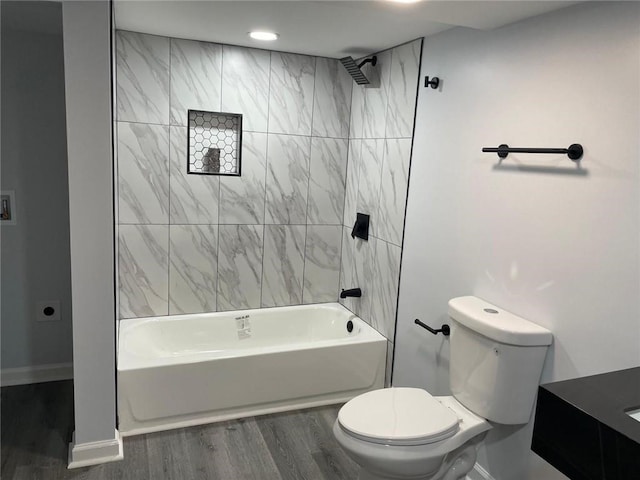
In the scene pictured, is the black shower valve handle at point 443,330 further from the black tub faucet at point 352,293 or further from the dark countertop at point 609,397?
the dark countertop at point 609,397

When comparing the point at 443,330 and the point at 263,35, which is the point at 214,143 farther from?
the point at 443,330

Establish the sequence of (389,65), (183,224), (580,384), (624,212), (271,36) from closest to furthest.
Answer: (580,384)
(624,212)
(271,36)
(389,65)
(183,224)

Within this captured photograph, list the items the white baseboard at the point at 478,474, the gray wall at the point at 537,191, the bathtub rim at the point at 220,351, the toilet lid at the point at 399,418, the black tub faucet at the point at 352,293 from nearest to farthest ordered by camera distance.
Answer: the gray wall at the point at 537,191 → the toilet lid at the point at 399,418 → the white baseboard at the point at 478,474 → the bathtub rim at the point at 220,351 → the black tub faucet at the point at 352,293

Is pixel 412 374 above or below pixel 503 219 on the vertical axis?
below

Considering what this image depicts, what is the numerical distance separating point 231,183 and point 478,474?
2222 mm

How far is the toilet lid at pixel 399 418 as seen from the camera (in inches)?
75.0

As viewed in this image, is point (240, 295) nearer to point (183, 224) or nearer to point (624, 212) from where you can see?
point (183, 224)

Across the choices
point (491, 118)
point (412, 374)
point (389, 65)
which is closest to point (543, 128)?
point (491, 118)

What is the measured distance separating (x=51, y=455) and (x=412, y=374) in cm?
194

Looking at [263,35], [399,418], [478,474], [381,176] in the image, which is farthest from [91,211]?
[478,474]

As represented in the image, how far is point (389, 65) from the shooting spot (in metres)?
3.04

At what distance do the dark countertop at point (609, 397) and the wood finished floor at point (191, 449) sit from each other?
4.83 ft

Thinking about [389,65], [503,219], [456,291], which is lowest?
[456,291]

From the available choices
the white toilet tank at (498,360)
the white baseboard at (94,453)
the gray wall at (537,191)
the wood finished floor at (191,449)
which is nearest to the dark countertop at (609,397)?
the gray wall at (537,191)
